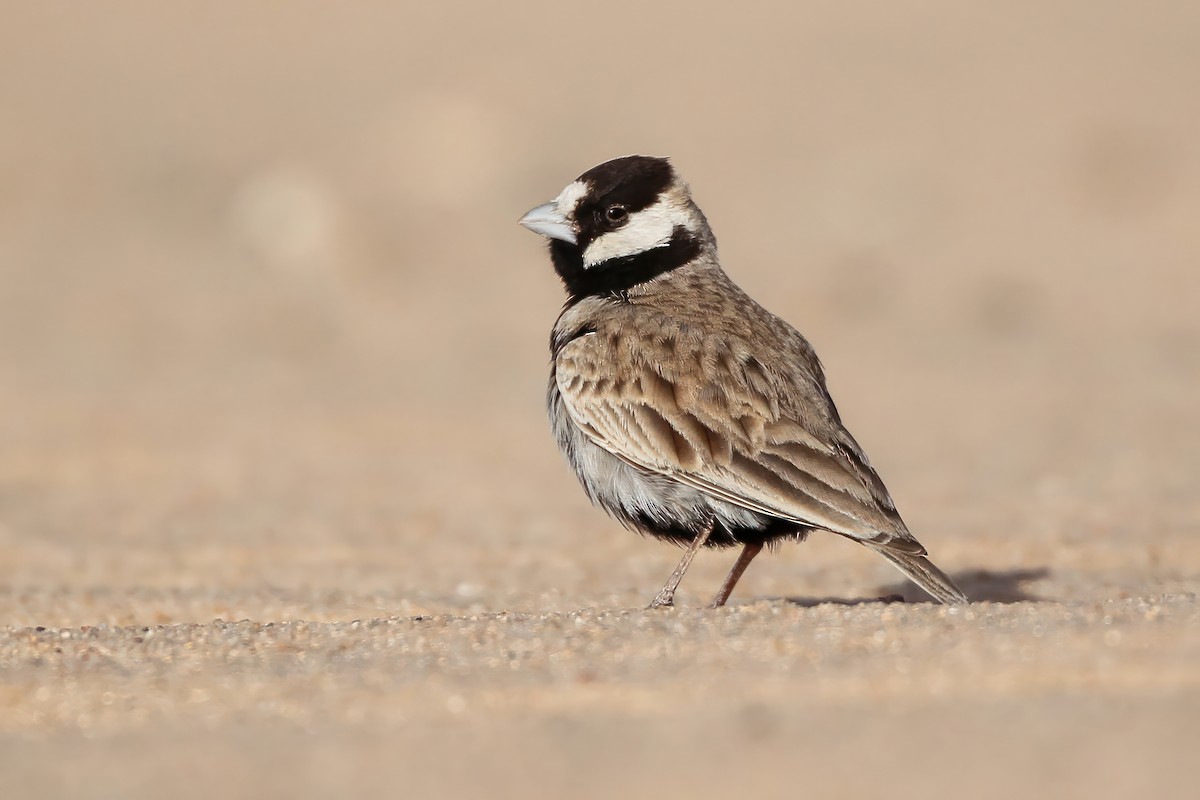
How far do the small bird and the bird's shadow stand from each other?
99 centimetres

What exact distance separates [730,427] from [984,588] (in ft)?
7.35

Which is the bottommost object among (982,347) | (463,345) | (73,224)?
(982,347)

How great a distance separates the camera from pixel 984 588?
830 centimetres

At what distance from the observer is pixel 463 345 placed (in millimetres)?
16625

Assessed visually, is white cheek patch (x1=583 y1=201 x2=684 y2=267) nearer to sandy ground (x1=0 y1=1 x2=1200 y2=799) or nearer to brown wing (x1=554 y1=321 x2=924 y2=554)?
brown wing (x1=554 y1=321 x2=924 y2=554)

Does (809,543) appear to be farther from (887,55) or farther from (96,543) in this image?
(887,55)

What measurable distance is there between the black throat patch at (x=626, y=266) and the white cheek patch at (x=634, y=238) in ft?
0.06

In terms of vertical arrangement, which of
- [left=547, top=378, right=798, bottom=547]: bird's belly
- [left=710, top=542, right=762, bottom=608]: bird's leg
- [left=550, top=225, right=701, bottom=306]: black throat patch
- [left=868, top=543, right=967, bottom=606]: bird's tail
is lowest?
[left=710, top=542, right=762, bottom=608]: bird's leg

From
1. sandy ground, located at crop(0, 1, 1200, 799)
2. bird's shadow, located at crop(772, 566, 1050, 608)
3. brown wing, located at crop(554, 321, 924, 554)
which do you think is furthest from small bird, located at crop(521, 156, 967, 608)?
bird's shadow, located at crop(772, 566, 1050, 608)

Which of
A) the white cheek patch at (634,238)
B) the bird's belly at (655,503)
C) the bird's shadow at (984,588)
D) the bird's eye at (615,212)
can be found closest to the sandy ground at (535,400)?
the bird's shadow at (984,588)

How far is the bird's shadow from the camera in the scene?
7.85 meters

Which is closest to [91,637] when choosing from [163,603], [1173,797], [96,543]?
[163,603]

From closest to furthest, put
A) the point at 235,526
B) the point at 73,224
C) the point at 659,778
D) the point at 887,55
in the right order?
the point at 659,778 < the point at 235,526 < the point at 73,224 < the point at 887,55

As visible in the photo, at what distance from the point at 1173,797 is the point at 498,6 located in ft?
116
